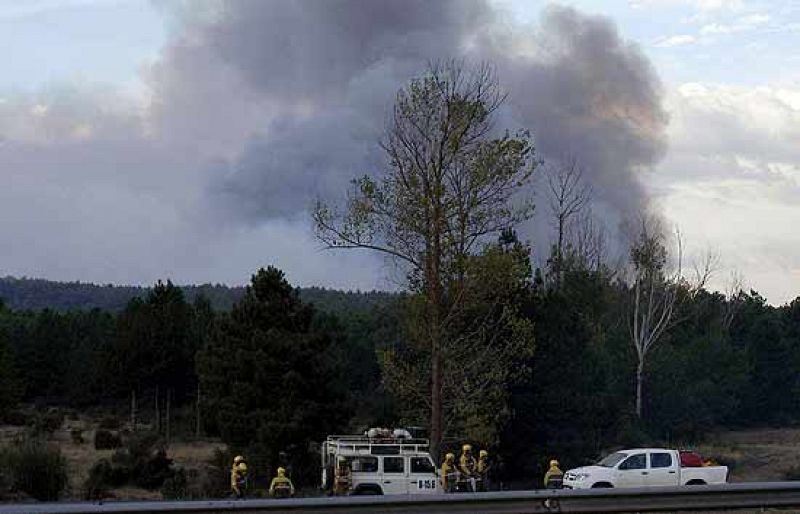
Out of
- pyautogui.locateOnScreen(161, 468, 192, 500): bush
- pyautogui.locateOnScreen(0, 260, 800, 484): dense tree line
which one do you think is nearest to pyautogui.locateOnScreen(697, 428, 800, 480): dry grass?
pyautogui.locateOnScreen(0, 260, 800, 484): dense tree line

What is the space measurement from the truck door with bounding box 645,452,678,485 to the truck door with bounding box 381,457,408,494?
6.16m

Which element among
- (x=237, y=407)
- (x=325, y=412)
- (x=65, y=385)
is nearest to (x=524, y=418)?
(x=325, y=412)

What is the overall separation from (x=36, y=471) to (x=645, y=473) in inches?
769

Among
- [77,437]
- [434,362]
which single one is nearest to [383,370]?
[434,362]

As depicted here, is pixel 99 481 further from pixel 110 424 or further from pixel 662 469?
pixel 110 424

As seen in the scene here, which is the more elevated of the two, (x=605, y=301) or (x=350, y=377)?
(x=605, y=301)

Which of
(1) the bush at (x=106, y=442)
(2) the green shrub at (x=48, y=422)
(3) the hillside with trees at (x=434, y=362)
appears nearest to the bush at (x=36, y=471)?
(3) the hillside with trees at (x=434, y=362)

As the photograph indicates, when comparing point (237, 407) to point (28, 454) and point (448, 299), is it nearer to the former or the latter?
point (28, 454)

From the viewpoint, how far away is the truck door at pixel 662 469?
90.7 ft

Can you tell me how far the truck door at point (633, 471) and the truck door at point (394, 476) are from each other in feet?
17.7

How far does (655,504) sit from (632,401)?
161ft

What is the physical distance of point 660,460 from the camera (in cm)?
2802

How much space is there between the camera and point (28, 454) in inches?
1422

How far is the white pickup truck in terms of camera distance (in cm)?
2741
